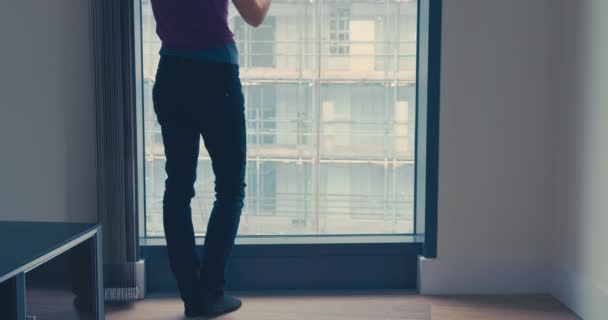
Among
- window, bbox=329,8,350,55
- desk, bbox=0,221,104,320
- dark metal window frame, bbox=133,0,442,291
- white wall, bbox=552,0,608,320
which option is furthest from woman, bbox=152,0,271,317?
window, bbox=329,8,350,55

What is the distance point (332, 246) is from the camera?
6.18 feet

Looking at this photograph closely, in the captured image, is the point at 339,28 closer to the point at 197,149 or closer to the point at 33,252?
the point at 197,149

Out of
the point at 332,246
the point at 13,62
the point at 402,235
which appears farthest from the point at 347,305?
the point at 13,62

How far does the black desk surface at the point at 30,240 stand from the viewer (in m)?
0.88

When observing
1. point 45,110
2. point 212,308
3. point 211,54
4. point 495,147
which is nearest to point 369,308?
point 212,308

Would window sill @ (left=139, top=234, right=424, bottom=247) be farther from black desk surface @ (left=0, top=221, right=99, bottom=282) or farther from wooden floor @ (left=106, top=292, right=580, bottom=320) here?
black desk surface @ (left=0, top=221, right=99, bottom=282)

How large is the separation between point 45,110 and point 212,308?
77cm

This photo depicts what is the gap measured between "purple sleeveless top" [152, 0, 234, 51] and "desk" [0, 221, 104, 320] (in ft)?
1.87

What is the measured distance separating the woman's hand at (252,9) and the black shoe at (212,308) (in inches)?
30.5

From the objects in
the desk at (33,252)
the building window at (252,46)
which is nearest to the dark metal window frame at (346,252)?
the desk at (33,252)

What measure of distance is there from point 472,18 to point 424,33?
154mm

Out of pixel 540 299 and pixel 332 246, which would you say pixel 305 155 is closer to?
pixel 332 246

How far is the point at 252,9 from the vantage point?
1486 mm

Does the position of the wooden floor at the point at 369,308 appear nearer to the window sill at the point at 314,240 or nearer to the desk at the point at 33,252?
the window sill at the point at 314,240
